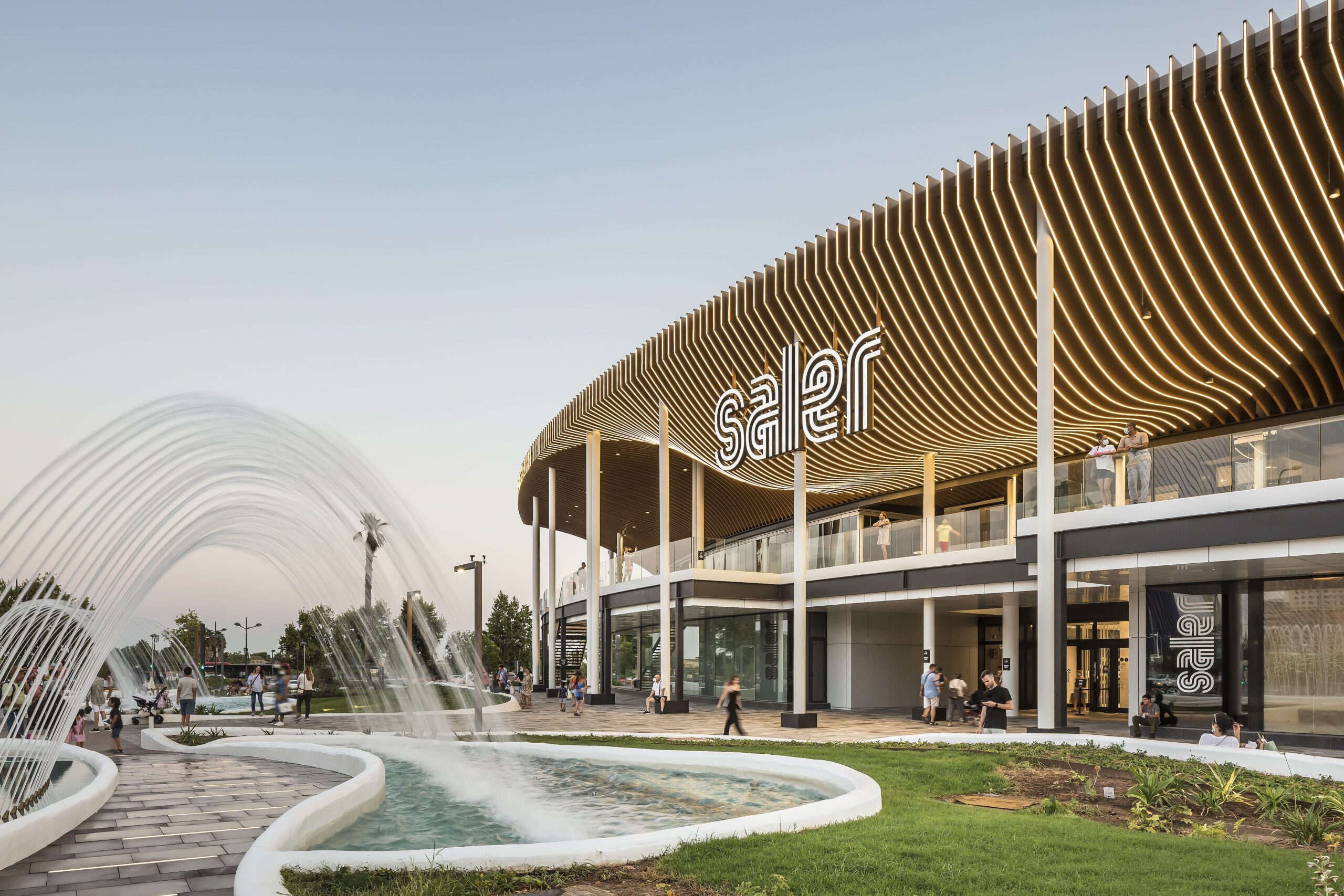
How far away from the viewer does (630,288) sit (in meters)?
46.8

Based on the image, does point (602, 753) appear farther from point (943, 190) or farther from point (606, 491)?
point (606, 491)

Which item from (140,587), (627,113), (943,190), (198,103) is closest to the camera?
(140,587)

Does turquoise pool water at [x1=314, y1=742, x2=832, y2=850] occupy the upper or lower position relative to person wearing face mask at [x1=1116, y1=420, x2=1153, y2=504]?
lower

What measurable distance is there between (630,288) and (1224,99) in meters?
32.7

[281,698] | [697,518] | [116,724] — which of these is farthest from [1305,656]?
[281,698]

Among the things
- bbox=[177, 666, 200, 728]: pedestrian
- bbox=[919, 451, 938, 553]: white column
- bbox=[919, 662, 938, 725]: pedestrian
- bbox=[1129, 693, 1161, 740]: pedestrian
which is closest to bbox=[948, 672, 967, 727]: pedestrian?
bbox=[919, 662, 938, 725]: pedestrian

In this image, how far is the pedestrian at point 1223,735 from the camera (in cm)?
1585

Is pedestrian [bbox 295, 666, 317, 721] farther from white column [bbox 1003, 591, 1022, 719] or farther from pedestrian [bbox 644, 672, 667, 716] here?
white column [bbox 1003, 591, 1022, 719]

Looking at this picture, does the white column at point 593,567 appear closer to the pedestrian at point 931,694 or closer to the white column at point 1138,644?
the pedestrian at point 931,694

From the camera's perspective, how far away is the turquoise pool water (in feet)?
32.8

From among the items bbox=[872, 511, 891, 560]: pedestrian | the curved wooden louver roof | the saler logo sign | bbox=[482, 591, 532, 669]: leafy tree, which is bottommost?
bbox=[482, 591, 532, 669]: leafy tree

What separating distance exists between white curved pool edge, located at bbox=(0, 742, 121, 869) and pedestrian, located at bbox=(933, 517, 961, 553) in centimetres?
2004

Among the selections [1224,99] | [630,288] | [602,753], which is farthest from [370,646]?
[1224,99]

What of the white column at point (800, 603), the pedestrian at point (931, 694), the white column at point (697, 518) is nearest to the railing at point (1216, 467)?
the white column at point (800, 603)
